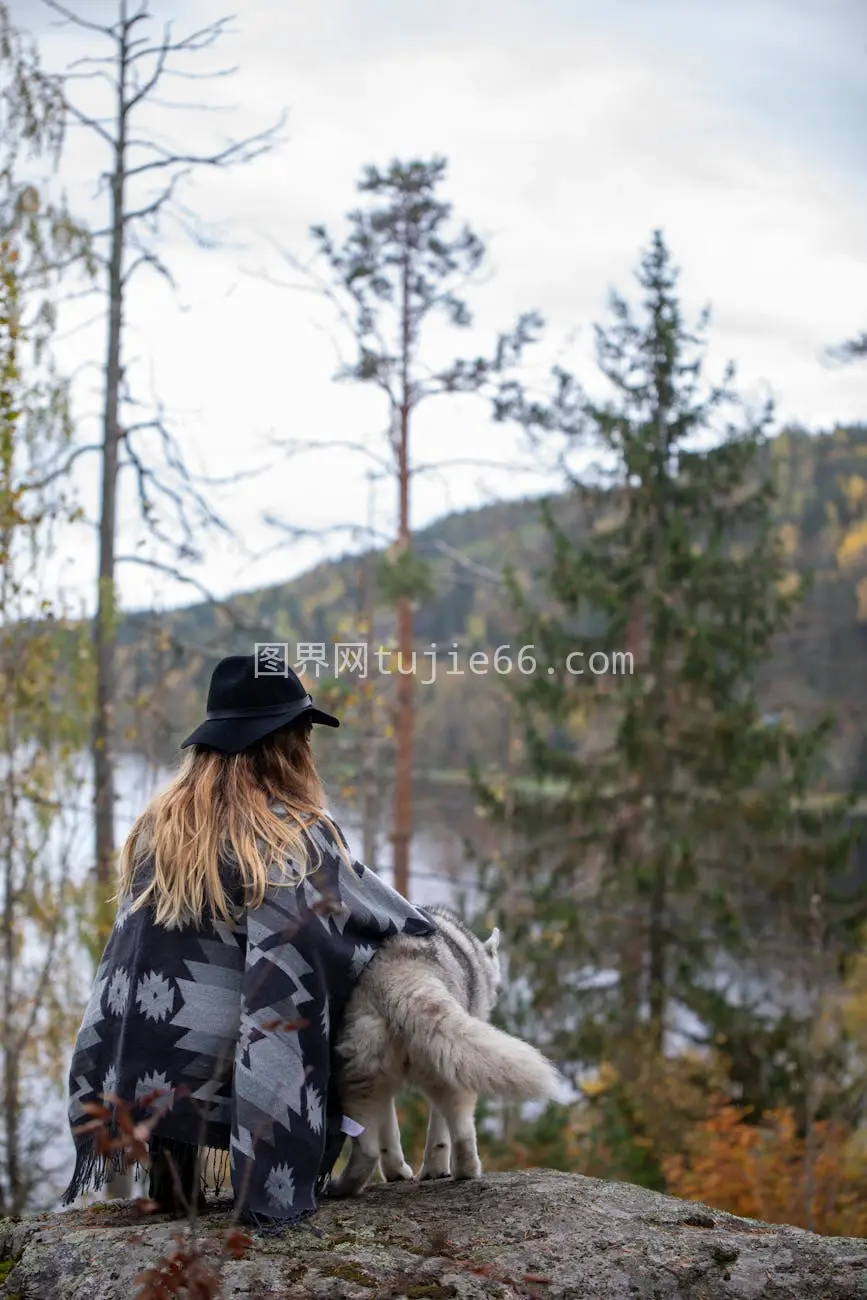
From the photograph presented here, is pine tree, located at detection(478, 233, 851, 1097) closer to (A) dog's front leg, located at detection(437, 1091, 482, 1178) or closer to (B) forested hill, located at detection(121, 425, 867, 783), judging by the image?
(B) forested hill, located at detection(121, 425, 867, 783)

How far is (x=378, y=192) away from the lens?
14.6 m

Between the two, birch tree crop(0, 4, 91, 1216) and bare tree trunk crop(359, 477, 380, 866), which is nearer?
birch tree crop(0, 4, 91, 1216)

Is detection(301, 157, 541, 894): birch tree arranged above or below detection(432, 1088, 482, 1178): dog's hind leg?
above

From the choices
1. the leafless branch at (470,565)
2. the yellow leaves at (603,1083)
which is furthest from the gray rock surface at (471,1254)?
the leafless branch at (470,565)

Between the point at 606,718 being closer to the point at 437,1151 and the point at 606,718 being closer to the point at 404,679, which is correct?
the point at 404,679

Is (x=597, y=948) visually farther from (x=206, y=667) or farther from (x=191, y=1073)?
(x=191, y=1073)

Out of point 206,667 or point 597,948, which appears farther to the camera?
point 597,948

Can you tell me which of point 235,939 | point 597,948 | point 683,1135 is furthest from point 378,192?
A: point 235,939

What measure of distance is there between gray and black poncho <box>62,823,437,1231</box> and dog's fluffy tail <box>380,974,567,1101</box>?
0.70 ft

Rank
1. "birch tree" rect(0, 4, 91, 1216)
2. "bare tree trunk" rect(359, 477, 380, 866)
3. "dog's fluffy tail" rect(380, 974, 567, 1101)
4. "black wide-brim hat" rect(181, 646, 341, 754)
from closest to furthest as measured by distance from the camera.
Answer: "dog's fluffy tail" rect(380, 974, 567, 1101), "black wide-brim hat" rect(181, 646, 341, 754), "birch tree" rect(0, 4, 91, 1216), "bare tree trunk" rect(359, 477, 380, 866)

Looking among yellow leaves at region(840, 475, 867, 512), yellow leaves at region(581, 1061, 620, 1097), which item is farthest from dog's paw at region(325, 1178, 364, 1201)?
yellow leaves at region(840, 475, 867, 512)

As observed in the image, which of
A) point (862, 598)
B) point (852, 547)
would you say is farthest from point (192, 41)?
point (852, 547)

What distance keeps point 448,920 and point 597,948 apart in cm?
1223

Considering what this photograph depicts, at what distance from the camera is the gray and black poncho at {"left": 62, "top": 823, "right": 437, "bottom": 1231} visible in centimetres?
292
